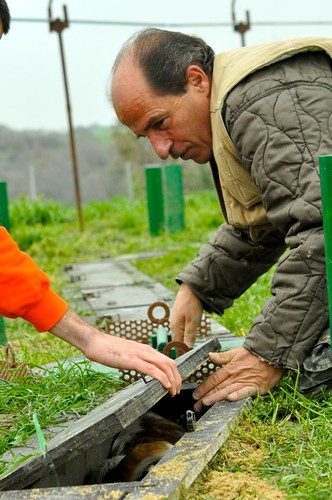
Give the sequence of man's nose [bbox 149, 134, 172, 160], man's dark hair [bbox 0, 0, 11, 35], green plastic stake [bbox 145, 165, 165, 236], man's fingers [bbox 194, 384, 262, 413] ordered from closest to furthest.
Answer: man's dark hair [bbox 0, 0, 11, 35], man's fingers [bbox 194, 384, 262, 413], man's nose [bbox 149, 134, 172, 160], green plastic stake [bbox 145, 165, 165, 236]

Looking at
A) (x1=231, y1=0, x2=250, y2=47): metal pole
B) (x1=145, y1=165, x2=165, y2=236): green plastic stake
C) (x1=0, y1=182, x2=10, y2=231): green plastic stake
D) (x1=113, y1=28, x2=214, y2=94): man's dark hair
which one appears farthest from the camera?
(x1=231, y1=0, x2=250, y2=47): metal pole

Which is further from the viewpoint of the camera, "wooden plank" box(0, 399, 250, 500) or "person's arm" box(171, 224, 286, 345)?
"person's arm" box(171, 224, 286, 345)

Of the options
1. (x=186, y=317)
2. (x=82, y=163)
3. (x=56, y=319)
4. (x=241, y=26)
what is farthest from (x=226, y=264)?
(x=82, y=163)

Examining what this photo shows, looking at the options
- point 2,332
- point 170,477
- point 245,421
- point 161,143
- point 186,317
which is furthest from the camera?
point 2,332

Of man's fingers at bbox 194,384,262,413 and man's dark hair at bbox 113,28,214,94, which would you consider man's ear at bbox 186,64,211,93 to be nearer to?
man's dark hair at bbox 113,28,214,94

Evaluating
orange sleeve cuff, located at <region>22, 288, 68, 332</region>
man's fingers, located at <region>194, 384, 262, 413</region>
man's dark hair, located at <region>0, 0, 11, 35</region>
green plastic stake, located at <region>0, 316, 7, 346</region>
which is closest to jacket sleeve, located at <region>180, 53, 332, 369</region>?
man's fingers, located at <region>194, 384, 262, 413</region>

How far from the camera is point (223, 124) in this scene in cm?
321

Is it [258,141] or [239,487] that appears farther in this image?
[258,141]

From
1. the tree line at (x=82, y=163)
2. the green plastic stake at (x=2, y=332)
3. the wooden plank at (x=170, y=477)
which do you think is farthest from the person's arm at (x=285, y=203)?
the tree line at (x=82, y=163)

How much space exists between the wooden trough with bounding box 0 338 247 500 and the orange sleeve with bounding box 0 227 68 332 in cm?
36

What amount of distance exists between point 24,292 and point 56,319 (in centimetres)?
14

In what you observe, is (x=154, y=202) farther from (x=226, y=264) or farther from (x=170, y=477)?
(x=170, y=477)

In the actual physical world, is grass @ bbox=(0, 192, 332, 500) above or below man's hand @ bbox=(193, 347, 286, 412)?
below

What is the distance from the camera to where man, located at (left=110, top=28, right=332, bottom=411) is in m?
2.95
